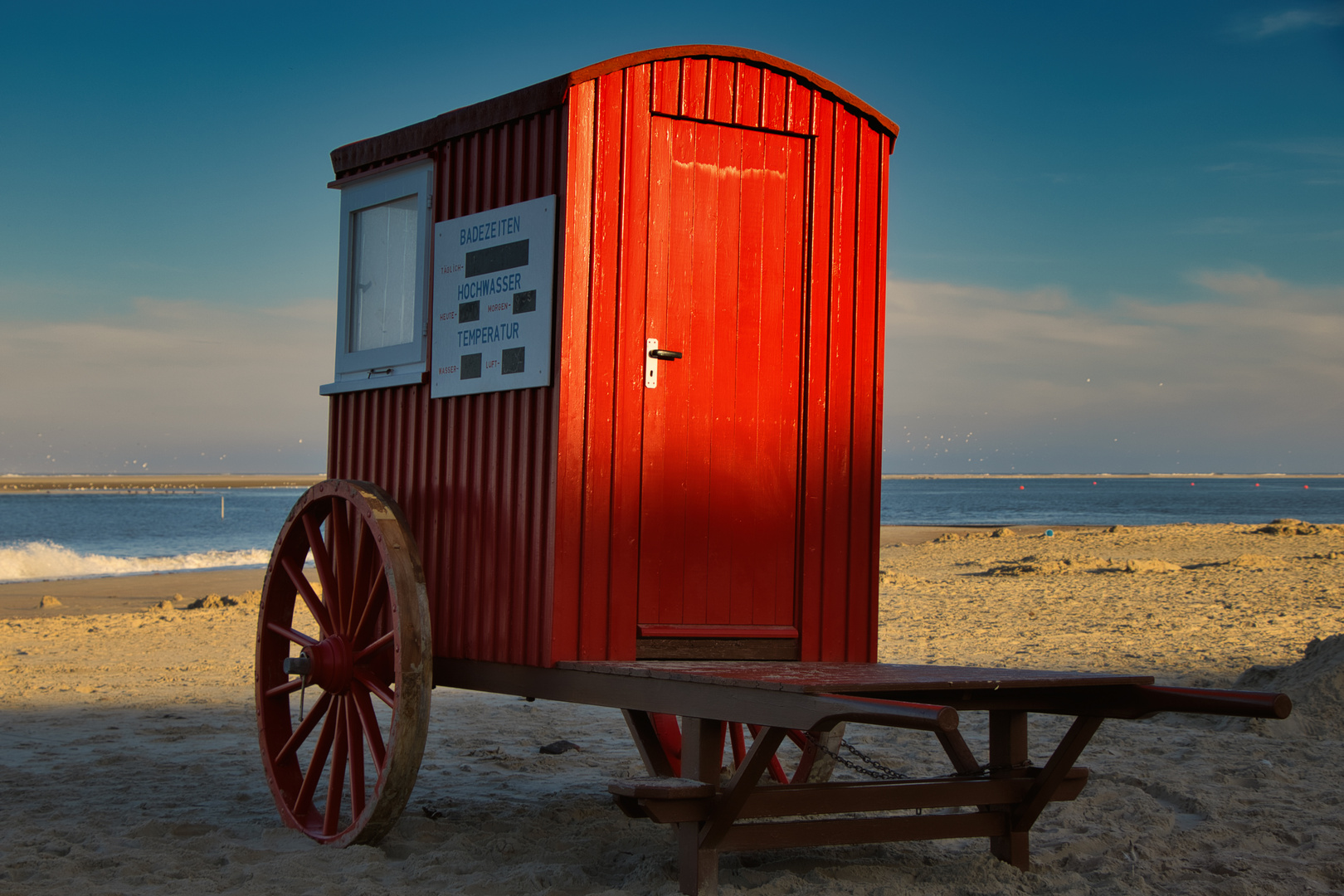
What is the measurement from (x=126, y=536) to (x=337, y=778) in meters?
41.3

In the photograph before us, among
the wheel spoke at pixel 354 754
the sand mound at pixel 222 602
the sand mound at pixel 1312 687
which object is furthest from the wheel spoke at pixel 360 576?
the sand mound at pixel 222 602

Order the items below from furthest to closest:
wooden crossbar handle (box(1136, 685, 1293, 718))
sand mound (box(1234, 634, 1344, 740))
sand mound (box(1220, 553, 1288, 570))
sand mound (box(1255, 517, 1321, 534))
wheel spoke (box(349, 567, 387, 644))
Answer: sand mound (box(1255, 517, 1321, 534)), sand mound (box(1220, 553, 1288, 570)), sand mound (box(1234, 634, 1344, 740)), wheel spoke (box(349, 567, 387, 644)), wooden crossbar handle (box(1136, 685, 1293, 718))

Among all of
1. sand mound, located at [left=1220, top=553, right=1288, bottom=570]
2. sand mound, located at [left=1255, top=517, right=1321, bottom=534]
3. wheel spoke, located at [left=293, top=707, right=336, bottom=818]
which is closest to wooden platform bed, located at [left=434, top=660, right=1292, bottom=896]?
wheel spoke, located at [left=293, top=707, right=336, bottom=818]

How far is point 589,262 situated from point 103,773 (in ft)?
12.9

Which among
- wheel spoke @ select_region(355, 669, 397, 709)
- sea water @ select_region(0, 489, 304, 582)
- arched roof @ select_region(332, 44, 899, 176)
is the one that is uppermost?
arched roof @ select_region(332, 44, 899, 176)

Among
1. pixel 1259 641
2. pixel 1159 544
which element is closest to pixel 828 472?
pixel 1259 641

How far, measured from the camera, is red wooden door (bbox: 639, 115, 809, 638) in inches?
191

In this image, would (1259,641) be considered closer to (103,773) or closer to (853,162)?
(853,162)

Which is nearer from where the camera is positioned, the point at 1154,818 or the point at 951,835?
the point at 951,835

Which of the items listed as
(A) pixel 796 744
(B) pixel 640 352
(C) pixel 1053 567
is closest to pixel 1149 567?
(C) pixel 1053 567

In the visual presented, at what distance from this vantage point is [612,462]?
4.75 meters

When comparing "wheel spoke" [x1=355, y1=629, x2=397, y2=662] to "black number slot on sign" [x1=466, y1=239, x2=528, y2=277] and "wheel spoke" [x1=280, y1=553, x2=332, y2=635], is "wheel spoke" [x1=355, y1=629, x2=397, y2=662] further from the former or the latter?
"black number slot on sign" [x1=466, y1=239, x2=528, y2=277]

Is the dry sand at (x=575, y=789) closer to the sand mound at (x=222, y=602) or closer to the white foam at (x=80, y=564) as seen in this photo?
the sand mound at (x=222, y=602)

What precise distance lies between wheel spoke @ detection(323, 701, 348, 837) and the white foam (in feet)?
63.1
